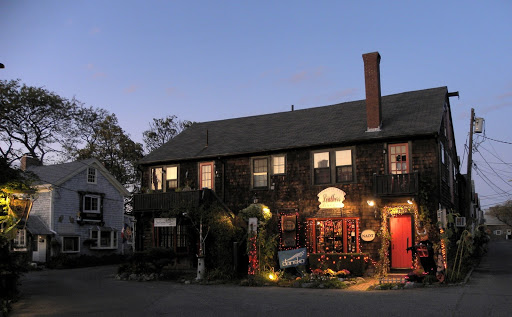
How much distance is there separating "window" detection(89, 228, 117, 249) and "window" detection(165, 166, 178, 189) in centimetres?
1172

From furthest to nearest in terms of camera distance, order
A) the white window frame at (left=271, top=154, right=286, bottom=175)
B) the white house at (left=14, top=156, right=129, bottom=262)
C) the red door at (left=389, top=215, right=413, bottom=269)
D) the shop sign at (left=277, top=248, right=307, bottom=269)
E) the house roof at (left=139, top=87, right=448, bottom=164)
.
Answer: the white house at (left=14, top=156, right=129, bottom=262) → the white window frame at (left=271, top=154, right=286, bottom=175) → the house roof at (left=139, top=87, right=448, bottom=164) → the red door at (left=389, top=215, right=413, bottom=269) → the shop sign at (left=277, top=248, right=307, bottom=269)

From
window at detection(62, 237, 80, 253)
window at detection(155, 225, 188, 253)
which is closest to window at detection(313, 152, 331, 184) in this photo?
window at detection(155, 225, 188, 253)

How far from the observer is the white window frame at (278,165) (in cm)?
Answer: 2327

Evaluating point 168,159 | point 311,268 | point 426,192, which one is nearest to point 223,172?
point 168,159

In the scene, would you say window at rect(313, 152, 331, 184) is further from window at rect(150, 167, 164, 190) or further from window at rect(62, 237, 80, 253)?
window at rect(62, 237, 80, 253)

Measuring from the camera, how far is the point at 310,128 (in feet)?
80.1

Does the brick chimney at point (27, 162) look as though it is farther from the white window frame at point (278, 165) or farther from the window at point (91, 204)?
the white window frame at point (278, 165)

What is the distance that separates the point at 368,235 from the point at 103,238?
884 inches

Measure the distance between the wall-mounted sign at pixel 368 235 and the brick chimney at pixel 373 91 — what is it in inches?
169

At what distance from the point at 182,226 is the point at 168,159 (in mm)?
3537

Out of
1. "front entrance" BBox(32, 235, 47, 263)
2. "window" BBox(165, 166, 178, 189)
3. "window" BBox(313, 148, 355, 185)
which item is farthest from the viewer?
"front entrance" BBox(32, 235, 47, 263)

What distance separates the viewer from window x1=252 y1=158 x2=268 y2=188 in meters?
23.7

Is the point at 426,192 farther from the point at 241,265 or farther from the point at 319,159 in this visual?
the point at 241,265

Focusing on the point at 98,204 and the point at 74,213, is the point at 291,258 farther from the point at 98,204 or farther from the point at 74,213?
the point at 98,204
